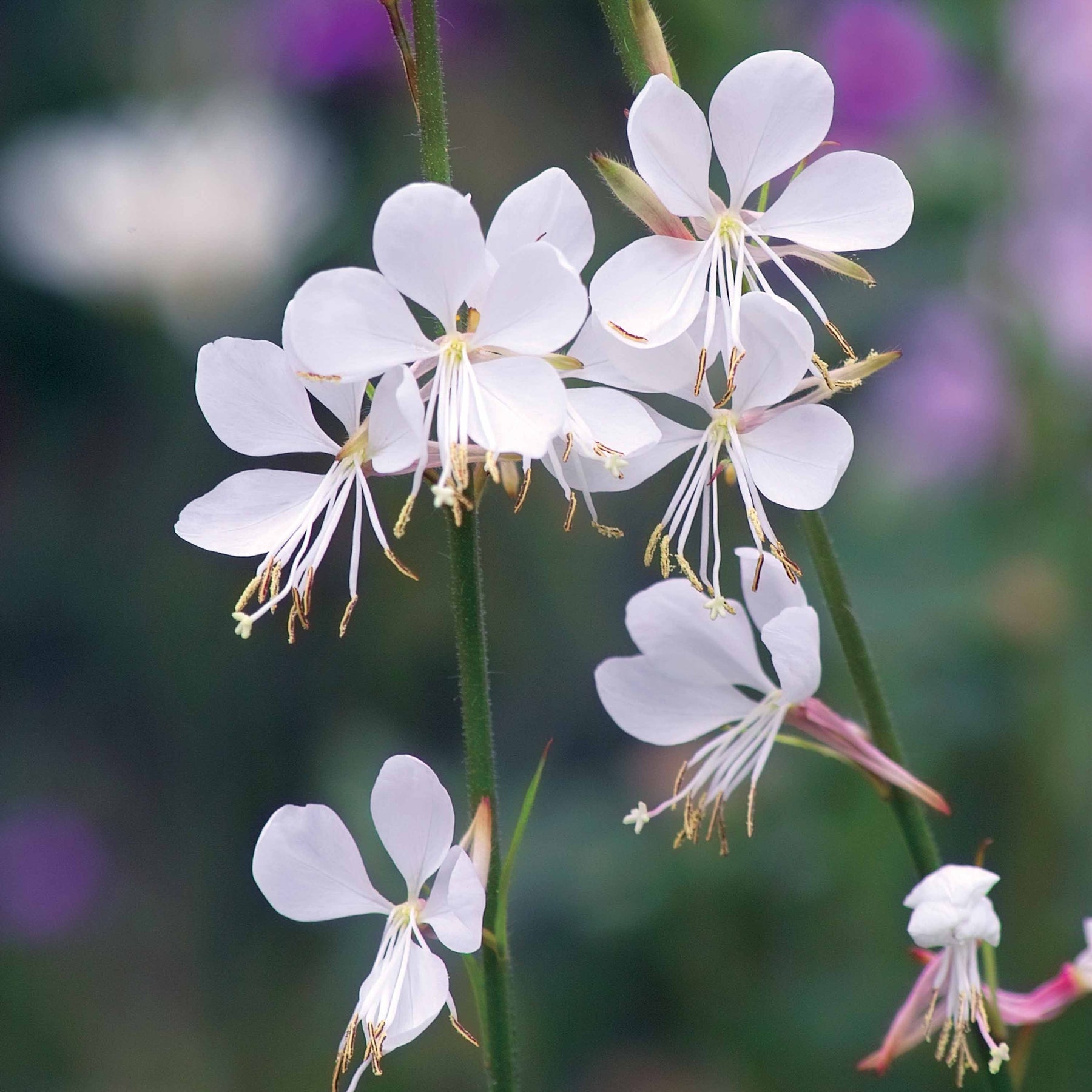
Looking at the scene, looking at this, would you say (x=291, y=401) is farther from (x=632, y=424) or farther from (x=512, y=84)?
(x=512, y=84)

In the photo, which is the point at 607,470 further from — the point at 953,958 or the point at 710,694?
the point at 953,958

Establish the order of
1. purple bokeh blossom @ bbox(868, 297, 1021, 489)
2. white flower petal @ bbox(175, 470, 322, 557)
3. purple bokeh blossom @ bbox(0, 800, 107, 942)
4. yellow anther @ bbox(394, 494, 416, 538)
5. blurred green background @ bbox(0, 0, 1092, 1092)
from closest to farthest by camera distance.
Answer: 1. yellow anther @ bbox(394, 494, 416, 538)
2. white flower petal @ bbox(175, 470, 322, 557)
3. blurred green background @ bbox(0, 0, 1092, 1092)
4. purple bokeh blossom @ bbox(868, 297, 1021, 489)
5. purple bokeh blossom @ bbox(0, 800, 107, 942)

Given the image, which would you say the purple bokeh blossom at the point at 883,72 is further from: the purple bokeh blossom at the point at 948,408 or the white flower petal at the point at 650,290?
the white flower petal at the point at 650,290

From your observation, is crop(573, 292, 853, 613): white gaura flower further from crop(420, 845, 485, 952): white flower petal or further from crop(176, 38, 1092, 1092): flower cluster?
crop(420, 845, 485, 952): white flower petal

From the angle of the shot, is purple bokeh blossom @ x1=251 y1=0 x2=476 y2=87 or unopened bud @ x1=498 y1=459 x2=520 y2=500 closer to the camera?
unopened bud @ x1=498 y1=459 x2=520 y2=500

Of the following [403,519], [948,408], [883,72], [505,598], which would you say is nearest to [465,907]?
[403,519]

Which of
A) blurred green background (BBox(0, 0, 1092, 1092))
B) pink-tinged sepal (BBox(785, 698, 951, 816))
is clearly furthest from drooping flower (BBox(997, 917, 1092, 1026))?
blurred green background (BBox(0, 0, 1092, 1092))
